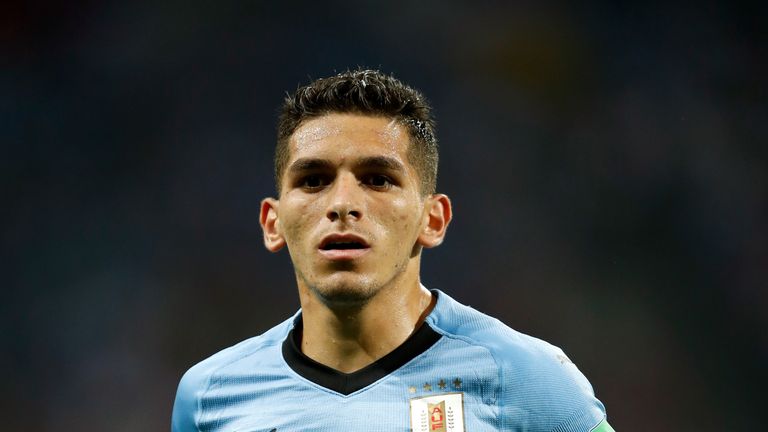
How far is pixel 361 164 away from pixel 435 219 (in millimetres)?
346

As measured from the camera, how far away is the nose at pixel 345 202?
215cm

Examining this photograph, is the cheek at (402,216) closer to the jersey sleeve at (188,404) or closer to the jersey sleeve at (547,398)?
the jersey sleeve at (547,398)

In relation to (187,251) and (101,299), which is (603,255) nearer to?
(187,251)

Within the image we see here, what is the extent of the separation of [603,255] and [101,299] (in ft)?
11.3

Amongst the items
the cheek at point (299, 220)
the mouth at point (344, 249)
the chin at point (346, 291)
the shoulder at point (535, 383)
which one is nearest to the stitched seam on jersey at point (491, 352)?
the shoulder at point (535, 383)

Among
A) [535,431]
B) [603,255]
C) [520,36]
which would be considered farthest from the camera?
[520,36]

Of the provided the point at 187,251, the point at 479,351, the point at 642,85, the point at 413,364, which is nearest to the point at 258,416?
the point at 413,364

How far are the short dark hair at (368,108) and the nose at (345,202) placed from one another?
24 cm

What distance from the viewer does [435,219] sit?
244 cm

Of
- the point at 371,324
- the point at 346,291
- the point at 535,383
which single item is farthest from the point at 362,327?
the point at 535,383

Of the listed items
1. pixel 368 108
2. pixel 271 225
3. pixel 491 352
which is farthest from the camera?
pixel 271 225

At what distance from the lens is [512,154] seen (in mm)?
5570

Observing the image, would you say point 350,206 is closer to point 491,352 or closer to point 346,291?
point 346,291

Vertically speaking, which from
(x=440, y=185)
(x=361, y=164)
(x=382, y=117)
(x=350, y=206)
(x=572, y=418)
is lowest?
(x=572, y=418)
